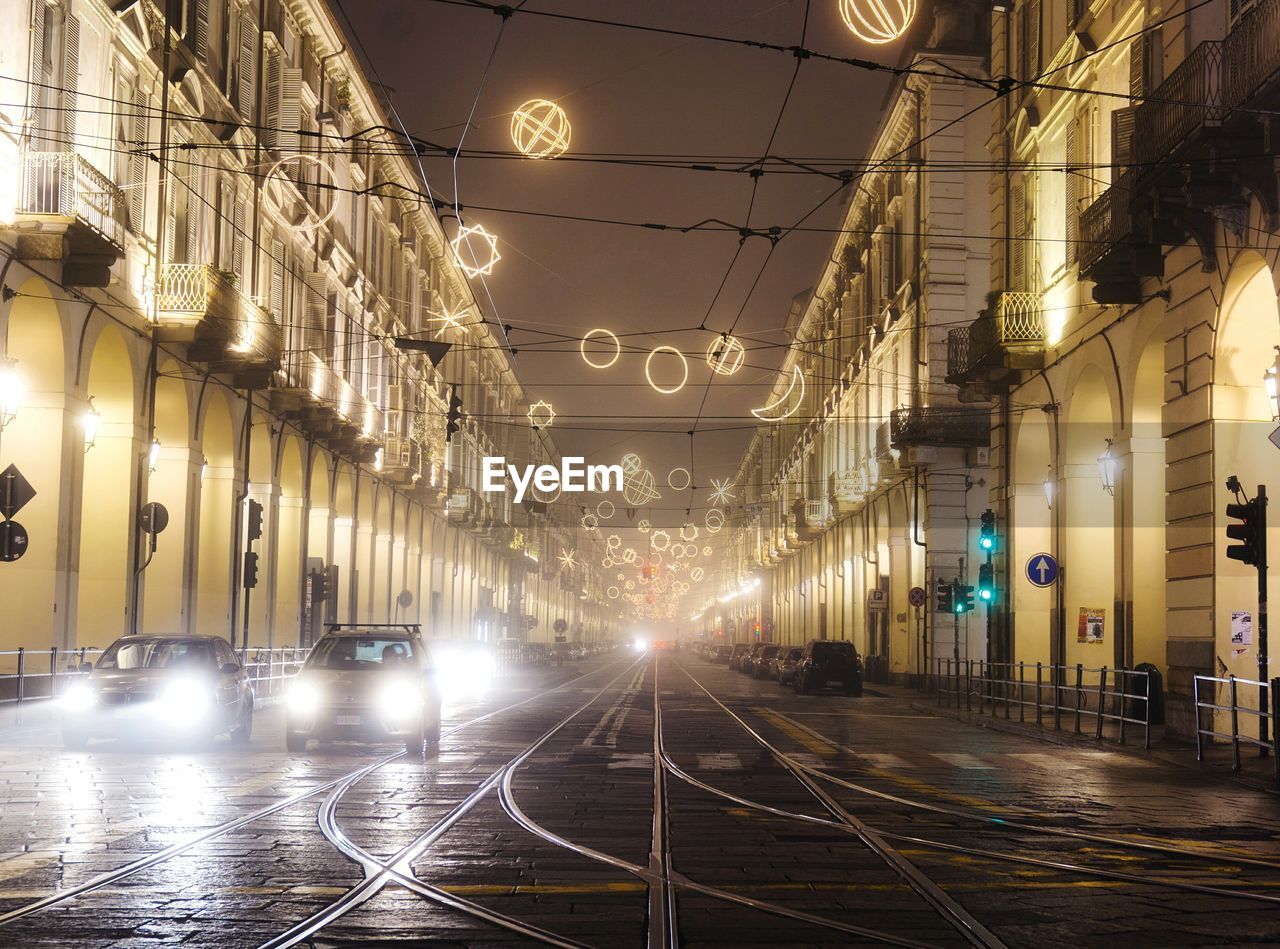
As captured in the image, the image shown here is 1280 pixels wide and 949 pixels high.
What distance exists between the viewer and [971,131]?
150 ft

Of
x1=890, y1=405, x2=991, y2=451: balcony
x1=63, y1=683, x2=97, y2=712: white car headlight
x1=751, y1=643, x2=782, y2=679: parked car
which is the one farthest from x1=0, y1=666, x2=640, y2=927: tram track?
x1=751, y1=643, x2=782, y2=679: parked car

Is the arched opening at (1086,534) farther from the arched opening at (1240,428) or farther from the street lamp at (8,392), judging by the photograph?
the street lamp at (8,392)

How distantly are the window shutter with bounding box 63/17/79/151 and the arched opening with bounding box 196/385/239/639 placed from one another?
11041 mm

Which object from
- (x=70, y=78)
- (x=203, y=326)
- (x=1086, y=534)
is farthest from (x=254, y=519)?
(x=1086, y=534)

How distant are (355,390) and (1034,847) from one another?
38535 mm

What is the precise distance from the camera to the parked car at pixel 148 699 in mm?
19703

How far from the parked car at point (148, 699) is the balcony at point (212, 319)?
1084cm

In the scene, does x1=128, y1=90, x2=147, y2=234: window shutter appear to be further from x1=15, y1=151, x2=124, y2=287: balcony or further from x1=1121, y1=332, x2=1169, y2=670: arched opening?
x1=1121, y1=332, x2=1169, y2=670: arched opening

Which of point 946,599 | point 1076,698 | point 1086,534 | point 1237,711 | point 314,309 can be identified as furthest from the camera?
point 314,309

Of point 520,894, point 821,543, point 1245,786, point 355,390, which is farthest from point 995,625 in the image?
point 821,543

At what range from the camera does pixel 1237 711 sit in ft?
57.4

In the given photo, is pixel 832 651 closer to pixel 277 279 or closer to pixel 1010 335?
pixel 1010 335

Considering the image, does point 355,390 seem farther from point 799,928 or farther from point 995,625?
point 799,928

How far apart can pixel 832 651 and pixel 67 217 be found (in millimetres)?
27338
